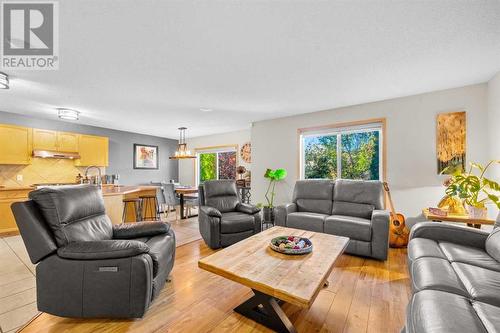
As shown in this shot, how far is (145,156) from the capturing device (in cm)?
671

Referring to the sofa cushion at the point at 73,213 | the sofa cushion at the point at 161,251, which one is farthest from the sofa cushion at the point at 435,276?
the sofa cushion at the point at 73,213

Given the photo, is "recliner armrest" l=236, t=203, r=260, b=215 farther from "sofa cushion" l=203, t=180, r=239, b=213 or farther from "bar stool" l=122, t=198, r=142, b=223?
"bar stool" l=122, t=198, r=142, b=223

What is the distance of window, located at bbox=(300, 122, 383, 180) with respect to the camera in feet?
12.7

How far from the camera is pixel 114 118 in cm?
479

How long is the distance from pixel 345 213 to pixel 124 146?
234 inches

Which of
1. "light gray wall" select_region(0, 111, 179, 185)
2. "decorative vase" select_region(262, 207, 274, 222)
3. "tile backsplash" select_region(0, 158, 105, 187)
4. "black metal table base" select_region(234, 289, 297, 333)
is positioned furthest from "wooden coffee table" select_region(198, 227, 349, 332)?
"light gray wall" select_region(0, 111, 179, 185)

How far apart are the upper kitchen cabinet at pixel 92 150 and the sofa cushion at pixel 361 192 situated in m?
5.47

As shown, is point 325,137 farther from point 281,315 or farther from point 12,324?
point 12,324

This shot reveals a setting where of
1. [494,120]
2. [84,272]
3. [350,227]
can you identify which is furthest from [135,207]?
[494,120]

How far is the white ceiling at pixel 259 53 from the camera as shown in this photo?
163cm

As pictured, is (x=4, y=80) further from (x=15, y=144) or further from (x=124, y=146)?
(x=124, y=146)

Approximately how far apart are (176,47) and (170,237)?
1883 millimetres

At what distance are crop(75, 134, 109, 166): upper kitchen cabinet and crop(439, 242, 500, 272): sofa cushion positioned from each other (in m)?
6.50

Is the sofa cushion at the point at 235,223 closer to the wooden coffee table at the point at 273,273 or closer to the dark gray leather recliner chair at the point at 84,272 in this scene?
the wooden coffee table at the point at 273,273
